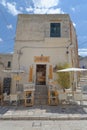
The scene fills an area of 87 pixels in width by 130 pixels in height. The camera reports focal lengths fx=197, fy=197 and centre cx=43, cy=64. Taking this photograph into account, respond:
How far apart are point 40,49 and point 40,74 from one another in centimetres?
208

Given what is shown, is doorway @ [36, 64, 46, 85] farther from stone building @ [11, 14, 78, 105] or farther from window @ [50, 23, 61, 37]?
window @ [50, 23, 61, 37]

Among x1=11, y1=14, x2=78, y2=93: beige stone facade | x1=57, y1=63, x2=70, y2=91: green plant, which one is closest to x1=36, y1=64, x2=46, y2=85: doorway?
x1=11, y1=14, x2=78, y2=93: beige stone facade

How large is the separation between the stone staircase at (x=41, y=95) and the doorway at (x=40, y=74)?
788mm

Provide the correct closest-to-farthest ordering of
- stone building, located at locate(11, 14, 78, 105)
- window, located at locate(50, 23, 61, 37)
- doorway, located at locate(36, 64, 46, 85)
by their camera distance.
A: stone building, located at locate(11, 14, 78, 105), doorway, located at locate(36, 64, 46, 85), window, located at locate(50, 23, 61, 37)

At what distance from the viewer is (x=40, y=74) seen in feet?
53.8

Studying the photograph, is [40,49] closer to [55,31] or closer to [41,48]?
[41,48]

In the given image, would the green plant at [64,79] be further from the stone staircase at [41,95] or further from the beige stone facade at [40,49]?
the stone staircase at [41,95]
